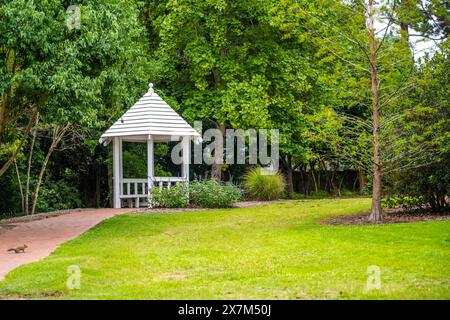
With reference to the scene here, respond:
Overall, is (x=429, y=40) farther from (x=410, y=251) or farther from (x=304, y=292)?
(x=304, y=292)

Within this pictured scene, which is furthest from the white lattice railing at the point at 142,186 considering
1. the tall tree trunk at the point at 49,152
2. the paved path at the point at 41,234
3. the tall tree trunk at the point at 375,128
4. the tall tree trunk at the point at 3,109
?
the tall tree trunk at the point at 375,128

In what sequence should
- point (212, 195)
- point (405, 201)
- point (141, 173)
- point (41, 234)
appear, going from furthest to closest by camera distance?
point (141, 173), point (212, 195), point (405, 201), point (41, 234)

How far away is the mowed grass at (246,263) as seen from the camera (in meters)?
7.90

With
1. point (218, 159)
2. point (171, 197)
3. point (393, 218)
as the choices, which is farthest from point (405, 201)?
point (218, 159)

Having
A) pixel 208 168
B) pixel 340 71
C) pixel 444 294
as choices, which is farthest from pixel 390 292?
pixel 208 168

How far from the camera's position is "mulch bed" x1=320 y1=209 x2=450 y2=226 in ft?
49.5

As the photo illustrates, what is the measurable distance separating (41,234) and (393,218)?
8.50 metres

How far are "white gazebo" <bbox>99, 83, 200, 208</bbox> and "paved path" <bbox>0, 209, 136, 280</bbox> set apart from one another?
2485 mm

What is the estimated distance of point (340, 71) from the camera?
1648 centimetres

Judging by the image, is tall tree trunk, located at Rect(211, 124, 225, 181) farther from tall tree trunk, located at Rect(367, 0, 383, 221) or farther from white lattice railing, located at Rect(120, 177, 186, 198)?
tall tree trunk, located at Rect(367, 0, 383, 221)

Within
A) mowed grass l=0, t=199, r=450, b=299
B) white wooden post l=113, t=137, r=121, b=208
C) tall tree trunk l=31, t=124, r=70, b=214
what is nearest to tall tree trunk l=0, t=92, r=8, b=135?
mowed grass l=0, t=199, r=450, b=299

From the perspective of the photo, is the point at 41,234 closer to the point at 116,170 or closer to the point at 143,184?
the point at 116,170

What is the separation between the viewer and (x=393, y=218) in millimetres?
15797

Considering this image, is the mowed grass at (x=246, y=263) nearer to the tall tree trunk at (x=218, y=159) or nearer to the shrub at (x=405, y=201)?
the shrub at (x=405, y=201)
